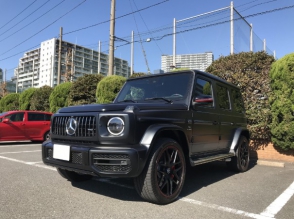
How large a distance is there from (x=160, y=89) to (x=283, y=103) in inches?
158

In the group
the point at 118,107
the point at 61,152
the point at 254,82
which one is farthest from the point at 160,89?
the point at 254,82

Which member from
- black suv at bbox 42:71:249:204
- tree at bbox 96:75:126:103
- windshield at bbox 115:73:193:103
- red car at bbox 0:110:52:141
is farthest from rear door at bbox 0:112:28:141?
windshield at bbox 115:73:193:103

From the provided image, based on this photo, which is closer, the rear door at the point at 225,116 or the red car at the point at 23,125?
the rear door at the point at 225,116

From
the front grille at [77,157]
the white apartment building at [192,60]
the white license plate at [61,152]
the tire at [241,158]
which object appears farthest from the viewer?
the white apartment building at [192,60]

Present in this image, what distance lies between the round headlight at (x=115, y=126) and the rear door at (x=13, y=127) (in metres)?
9.36

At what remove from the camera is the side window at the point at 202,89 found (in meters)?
4.23

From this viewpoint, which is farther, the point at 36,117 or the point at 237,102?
the point at 36,117

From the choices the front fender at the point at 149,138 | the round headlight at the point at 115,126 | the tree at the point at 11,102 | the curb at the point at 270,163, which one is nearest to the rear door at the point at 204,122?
the front fender at the point at 149,138

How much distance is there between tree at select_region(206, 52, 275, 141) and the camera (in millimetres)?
7467

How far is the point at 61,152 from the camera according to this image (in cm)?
352

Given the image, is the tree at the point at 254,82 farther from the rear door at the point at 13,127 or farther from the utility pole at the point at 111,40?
the rear door at the point at 13,127

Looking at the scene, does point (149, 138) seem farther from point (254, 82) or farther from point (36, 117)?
point (36, 117)

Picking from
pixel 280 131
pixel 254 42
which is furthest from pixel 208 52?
pixel 280 131

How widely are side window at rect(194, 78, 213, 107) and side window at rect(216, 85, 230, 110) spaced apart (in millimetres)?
348
